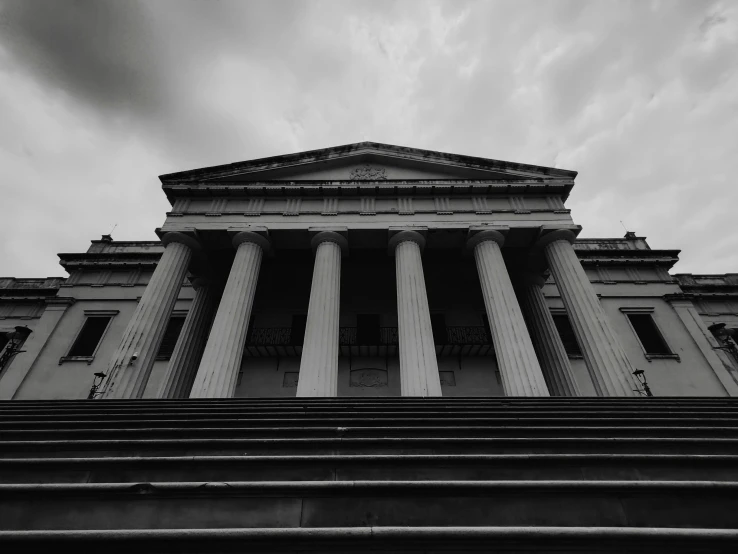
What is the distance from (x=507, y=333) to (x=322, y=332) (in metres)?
5.47

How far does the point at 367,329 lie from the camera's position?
16875mm

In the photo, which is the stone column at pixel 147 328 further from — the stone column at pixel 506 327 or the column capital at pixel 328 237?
the stone column at pixel 506 327

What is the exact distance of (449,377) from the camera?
51.8ft

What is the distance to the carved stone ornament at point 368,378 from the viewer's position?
51.2 feet

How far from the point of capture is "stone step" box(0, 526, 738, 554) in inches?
120

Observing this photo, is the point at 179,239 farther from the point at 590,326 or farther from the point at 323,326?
the point at 590,326

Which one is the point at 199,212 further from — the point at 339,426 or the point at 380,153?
the point at 339,426

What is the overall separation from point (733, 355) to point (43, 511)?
22.6 meters

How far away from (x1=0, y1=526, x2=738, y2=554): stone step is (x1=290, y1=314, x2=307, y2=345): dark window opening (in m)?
13.1

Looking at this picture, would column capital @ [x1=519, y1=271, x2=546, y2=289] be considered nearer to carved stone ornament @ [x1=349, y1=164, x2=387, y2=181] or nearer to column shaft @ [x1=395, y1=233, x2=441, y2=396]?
column shaft @ [x1=395, y1=233, x2=441, y2=396]

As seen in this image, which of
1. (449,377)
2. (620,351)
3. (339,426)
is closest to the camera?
(339,426)

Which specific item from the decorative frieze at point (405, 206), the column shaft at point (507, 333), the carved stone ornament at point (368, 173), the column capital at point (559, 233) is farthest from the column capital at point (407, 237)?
the column capital at point (559, 233)

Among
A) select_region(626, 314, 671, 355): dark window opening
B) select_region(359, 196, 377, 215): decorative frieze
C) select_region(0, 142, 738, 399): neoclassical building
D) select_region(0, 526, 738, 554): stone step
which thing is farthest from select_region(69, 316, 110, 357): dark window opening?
select_region(626, 314, 671, 355): dark window opening

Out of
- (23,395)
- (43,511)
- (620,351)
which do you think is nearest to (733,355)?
(620,351)
